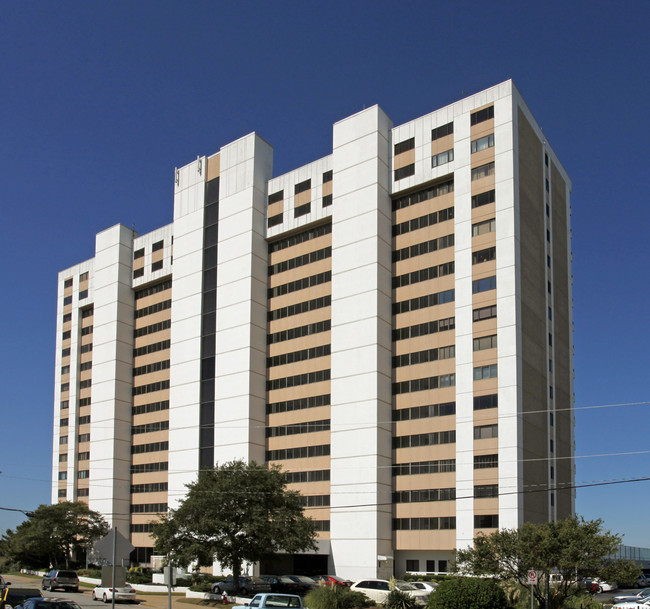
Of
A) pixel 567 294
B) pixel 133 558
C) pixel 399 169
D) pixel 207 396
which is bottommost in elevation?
pixel 133 558

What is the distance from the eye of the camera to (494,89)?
2557 inches

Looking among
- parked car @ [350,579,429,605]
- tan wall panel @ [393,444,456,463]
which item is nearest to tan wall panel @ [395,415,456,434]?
tan wall panel @ [393,444,456,463]

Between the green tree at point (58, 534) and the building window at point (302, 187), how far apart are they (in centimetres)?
4438

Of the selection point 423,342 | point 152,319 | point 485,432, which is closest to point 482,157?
point 423,342

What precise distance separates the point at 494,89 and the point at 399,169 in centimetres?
1109

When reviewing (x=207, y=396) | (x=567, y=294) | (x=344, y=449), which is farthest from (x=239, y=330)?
(x=567, y=294)

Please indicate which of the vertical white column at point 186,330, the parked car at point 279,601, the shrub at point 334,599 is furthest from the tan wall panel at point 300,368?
the parked car at point 279,601

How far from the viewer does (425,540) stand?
205 feet

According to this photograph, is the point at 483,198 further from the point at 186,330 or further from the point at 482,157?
the point at 186,330

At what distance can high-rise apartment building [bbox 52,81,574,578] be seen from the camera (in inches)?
2419

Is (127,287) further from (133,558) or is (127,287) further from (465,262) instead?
(465,262)

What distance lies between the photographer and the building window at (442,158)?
6669 cm

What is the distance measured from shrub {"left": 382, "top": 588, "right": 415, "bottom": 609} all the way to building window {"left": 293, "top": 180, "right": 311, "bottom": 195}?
148 feet

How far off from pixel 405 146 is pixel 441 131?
4.03 metres
